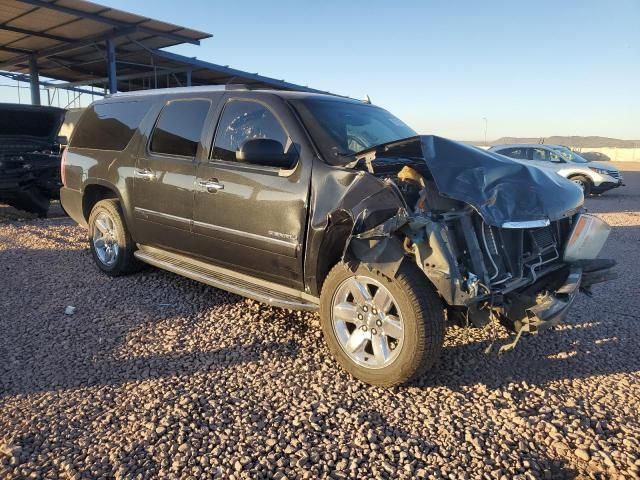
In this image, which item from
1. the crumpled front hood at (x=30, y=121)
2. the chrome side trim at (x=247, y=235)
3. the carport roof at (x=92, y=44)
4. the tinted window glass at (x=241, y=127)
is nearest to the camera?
the chrome side trim at (x=247, y=235)

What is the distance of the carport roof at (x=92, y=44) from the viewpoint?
43.3 feet

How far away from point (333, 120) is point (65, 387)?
2740 mm

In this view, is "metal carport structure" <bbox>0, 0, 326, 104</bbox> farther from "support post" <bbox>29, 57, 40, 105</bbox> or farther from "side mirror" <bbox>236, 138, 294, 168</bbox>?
"side mirror" <bbox>236, 138, 294, 168</bbox>

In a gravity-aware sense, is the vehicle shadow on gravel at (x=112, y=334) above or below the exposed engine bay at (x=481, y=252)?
below

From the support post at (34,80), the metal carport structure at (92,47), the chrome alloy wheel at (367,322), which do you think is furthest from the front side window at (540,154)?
the support post at (34,80)

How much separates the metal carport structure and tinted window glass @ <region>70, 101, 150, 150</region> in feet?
22.8

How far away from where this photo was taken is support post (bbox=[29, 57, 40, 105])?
19188 millimetres

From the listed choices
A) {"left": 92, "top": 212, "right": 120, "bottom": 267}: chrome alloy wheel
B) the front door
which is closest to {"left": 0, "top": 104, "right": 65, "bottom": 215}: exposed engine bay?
{"left": 92, "top": 212, "right": 120, "bottom": 267}: chrome alloy wheel

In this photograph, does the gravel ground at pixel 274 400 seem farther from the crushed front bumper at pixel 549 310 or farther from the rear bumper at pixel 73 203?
the rear bumper at pixel 73 203

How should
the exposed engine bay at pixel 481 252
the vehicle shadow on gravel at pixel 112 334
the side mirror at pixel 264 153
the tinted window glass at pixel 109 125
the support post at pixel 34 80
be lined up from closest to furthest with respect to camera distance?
the exposed engine bay at pixel 481 252 → the vehicle shadow on gravel at pixel 112 334 → the side mirror at pixel 264 153 → the tinted window glass at pixel 109 125 → the support post at pixel 34 80

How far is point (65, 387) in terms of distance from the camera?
3.23 m

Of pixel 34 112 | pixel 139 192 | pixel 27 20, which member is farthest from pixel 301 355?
pixel 27 20

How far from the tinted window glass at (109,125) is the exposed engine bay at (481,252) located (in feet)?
9.39

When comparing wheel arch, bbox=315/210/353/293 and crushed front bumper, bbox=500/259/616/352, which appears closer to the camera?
crushed front bumper, bbox=500/259/616/352
